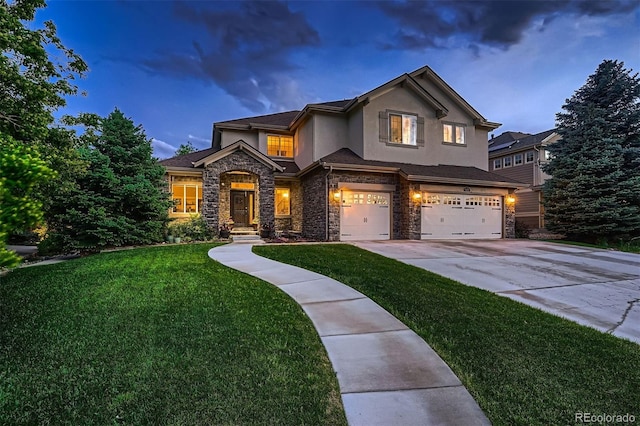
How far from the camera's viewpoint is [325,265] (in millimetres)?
7527

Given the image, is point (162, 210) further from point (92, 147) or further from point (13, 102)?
point (13, 102)

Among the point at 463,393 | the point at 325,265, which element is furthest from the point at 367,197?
the point at 463,393

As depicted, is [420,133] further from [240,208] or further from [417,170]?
[240,208]

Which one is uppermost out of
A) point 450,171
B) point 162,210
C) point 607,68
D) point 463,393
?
point 607,68

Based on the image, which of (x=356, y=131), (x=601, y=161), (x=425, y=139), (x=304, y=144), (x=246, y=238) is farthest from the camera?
(x=304, y=144)

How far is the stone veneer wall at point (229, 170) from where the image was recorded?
13.8m

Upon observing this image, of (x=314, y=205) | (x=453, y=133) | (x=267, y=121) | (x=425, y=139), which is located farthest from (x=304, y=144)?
(x=453, y=133)

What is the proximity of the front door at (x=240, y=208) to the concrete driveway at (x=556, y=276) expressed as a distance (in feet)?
26.4

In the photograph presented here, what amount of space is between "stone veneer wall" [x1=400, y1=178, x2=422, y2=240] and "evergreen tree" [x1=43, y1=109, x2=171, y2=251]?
32.9 feet

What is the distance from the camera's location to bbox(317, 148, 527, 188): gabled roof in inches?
522

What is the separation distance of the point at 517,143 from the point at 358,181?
1694cm

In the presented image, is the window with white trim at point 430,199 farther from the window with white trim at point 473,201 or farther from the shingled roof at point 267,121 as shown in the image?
the shingled roof at point 267,121

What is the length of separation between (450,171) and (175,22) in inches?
549

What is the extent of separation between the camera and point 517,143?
2344 cm
